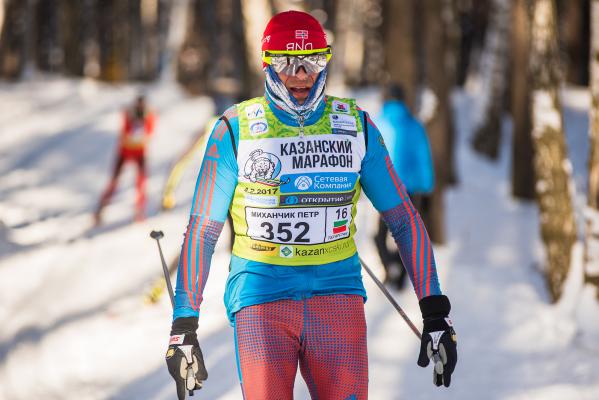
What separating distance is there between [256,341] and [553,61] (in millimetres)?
7013

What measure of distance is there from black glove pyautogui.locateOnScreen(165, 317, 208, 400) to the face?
960 mm

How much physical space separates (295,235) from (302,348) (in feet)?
1.37

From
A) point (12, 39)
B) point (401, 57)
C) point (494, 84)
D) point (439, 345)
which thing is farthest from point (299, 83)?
point (12, 39)

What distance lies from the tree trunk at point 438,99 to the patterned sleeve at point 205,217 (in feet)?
28.8

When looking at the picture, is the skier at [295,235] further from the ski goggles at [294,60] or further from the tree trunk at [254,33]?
the tree trunk at [254,33]

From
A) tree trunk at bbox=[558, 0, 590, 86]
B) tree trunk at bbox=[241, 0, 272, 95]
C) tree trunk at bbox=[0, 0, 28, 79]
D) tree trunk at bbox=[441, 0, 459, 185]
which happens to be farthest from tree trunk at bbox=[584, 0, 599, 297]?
tree trunk at bbox=[0, 0, 28, 79]

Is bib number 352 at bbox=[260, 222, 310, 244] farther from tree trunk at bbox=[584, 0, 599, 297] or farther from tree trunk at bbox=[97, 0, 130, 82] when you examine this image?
tree trunk at bbox=[97, 0, 130, 82]

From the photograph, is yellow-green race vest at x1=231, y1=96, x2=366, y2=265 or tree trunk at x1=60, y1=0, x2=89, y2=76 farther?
tree trunk at x1=60, y1=0, x2=89, y2=76

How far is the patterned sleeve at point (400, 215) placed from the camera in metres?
3.24

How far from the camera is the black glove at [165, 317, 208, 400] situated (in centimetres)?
295

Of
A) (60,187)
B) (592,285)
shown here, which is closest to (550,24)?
(592,285)

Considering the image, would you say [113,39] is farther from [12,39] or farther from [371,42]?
[371,42]

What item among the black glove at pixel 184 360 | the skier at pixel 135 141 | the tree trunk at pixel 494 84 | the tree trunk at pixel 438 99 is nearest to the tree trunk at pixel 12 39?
the tree trunk at pixel 494 84

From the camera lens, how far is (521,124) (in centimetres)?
1493
